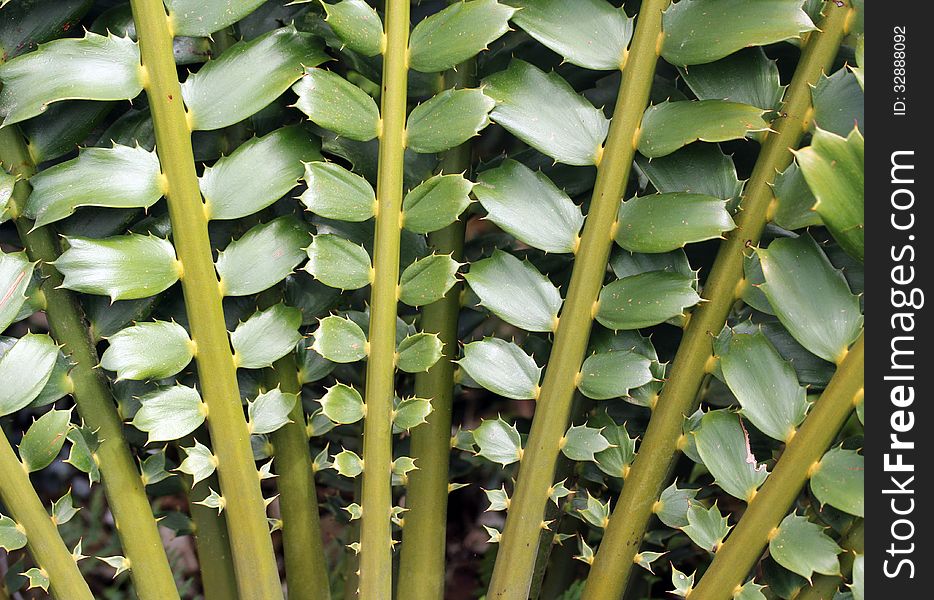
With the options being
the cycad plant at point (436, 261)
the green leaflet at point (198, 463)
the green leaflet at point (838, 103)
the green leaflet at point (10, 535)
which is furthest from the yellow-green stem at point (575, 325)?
the green leaflet at point (10, 535)

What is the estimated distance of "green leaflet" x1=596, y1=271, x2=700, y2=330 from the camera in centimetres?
54

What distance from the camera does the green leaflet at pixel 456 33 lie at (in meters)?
0.52

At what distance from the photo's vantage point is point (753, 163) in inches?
24.4

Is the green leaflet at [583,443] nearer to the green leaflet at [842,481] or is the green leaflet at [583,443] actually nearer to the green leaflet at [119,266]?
the green leaflet at [842,481]

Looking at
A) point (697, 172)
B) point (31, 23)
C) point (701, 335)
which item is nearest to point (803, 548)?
point (701, 335)

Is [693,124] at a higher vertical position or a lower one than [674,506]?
higher

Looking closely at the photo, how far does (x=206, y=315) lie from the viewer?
1.81ft

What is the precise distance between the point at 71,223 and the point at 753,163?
506 millimetres

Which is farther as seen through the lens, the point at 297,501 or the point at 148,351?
the point at 297,501

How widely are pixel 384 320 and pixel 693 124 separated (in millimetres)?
241

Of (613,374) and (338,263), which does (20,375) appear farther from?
(613,374)

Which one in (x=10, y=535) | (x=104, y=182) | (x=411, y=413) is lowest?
(x=10, y=535)

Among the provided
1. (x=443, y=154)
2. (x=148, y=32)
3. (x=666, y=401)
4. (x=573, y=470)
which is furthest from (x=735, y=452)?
(x=148, y=32)

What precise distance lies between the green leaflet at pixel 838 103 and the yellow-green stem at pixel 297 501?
41cm
